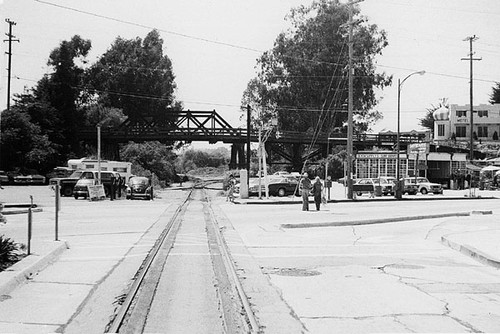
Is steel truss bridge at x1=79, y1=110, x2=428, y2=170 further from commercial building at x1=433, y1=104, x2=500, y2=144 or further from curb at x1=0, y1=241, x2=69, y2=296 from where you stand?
curb at x1=0, y1=241, x2=69, y2=296

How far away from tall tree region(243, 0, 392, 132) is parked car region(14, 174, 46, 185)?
34.4 meters

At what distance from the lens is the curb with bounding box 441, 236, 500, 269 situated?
12.9m

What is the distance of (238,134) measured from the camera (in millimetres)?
78938

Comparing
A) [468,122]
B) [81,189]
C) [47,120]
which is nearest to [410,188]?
[81,189]

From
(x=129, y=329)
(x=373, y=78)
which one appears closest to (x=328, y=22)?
(x=373, y=78)

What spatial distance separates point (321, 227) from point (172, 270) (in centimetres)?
1066

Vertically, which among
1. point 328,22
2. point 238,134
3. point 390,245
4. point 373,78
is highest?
point 328,22

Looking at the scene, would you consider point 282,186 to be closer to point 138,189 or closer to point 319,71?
point 138,189

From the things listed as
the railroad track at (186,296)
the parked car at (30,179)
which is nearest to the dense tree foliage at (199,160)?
the parked car at (30,179)

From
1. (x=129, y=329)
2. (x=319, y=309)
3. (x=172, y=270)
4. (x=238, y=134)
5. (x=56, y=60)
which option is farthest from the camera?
(x=238, y=134)

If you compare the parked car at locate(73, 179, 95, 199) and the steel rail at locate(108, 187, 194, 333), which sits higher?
the parked car at locate(73, 179, 95, 199)

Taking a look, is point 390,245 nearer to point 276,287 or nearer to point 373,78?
point 276,287

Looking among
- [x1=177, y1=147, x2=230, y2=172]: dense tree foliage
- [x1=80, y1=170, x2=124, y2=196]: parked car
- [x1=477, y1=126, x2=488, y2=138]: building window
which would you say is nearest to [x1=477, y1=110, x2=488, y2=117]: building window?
[x1=477, y1=126, x2=488, y2=138]: building window

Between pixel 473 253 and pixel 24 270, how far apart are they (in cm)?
940
